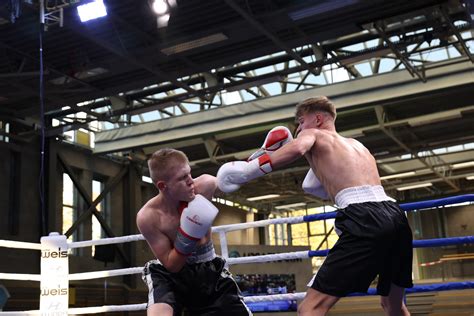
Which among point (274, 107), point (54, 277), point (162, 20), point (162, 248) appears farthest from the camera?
point (274, 107)

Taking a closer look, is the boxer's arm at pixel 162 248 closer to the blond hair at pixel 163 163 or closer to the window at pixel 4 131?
the blond hair at pixel 163 163

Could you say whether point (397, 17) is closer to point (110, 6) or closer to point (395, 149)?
point (110, 6)

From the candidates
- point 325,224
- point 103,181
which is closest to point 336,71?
point 103,181

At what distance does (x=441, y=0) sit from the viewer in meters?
6.87

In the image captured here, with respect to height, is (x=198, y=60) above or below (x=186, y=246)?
above

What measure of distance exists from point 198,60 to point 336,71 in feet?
9.01

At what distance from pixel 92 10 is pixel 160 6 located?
3.11ft

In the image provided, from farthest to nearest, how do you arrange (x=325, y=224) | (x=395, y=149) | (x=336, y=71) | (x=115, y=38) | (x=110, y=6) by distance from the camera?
1. (x=325, y=224)
2. (x=395, y=149)
3. (x=336, y=71)
4. (x=115, y=38)
5. (x=110, y=6)

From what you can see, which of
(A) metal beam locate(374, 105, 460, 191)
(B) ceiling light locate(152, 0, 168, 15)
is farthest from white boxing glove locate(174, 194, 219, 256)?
(A) metal beam locate(374, 105, 460, 191)

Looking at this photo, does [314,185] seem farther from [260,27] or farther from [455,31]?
[455,31]

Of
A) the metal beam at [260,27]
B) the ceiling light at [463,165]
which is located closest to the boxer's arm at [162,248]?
the metal beam at [260,27]

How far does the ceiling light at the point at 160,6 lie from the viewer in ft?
22.0

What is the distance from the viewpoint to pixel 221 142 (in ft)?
41.1

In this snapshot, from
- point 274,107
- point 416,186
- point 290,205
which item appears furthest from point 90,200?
point 416,186
